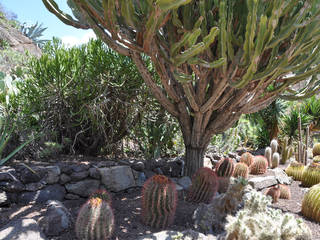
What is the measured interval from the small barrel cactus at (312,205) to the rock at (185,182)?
1.56m

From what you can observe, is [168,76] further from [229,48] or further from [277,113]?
[277,113]

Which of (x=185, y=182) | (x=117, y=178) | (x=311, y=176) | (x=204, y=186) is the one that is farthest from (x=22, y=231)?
(x=311, y=176)

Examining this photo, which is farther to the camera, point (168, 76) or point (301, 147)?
point (301, 147)

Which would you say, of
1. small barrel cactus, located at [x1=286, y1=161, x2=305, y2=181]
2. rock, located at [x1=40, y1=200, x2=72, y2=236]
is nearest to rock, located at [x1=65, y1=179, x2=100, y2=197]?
rock, located at [x1=40, y1=200, x2=72, y2=236]

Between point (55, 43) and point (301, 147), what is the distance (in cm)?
616

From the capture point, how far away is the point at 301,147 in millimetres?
7316

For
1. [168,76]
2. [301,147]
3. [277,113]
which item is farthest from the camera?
[277,113]

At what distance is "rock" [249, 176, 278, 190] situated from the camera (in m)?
5.10

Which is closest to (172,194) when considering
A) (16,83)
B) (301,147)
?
(16,83)

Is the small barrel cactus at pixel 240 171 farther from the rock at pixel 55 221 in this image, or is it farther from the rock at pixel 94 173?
the rock at pixel 55 221

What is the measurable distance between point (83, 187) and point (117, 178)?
467 millimetres

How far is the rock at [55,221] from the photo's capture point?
2703 mm

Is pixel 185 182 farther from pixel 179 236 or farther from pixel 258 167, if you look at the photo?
pixel 258 167

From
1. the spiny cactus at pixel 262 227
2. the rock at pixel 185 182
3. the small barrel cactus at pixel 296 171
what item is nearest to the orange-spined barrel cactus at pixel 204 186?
the rock at pixel 185 182
